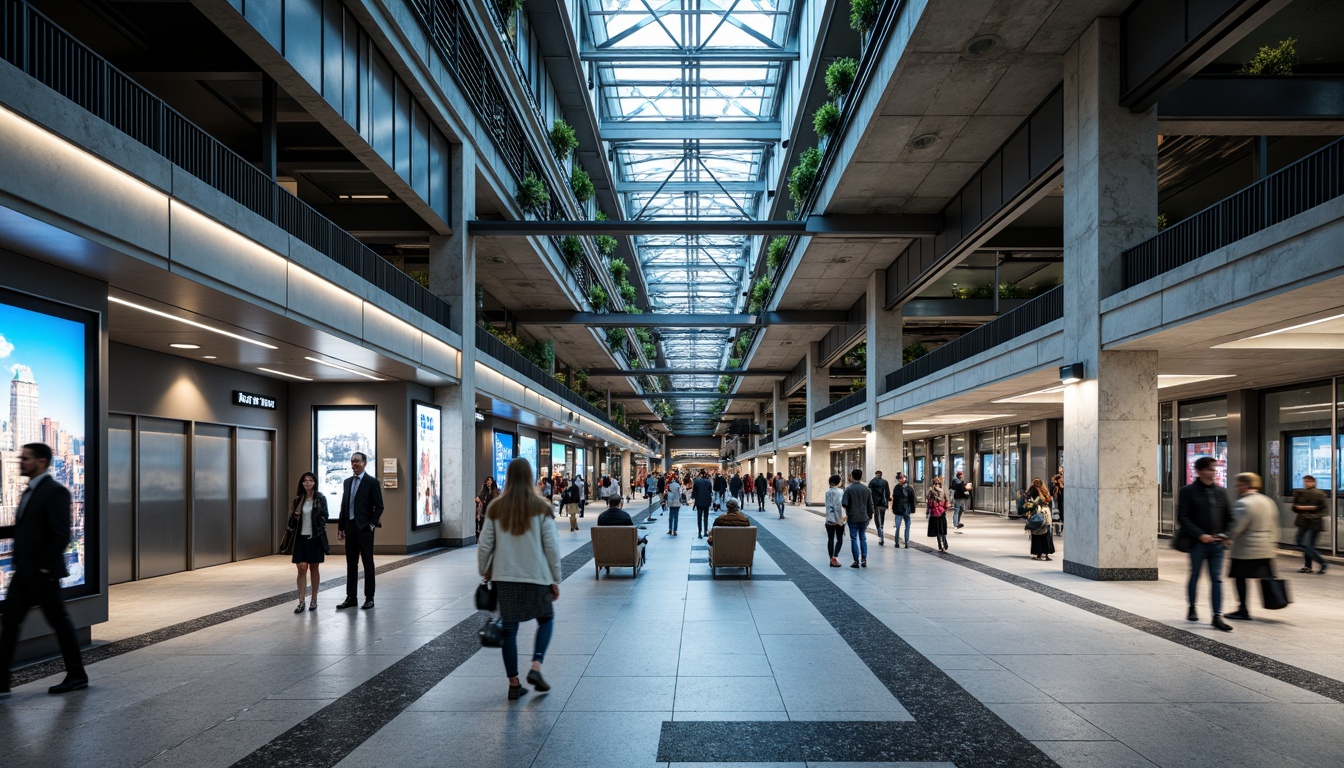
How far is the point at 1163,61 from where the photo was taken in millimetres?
Answer: 11414

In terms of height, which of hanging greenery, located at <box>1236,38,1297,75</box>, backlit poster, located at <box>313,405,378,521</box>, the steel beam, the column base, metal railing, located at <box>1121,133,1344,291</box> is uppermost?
hanging greenery, located at <box>1236,38,1297,75</box>

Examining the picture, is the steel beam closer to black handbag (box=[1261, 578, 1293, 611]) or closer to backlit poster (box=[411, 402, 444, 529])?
backlit poster (box=[411, 402, 444, 529])

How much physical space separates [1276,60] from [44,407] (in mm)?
16301

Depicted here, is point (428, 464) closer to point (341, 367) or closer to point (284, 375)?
point (284, 375)

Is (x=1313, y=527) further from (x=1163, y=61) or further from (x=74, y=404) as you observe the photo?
(x=74, y=404)

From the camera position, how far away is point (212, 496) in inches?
588

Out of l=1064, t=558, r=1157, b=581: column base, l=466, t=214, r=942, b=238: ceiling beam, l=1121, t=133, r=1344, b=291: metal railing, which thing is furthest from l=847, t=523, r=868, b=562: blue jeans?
l=466, t=214, r=942, b=238: ceiling beam

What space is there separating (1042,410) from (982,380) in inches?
288

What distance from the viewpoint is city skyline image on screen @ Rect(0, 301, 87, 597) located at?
24.0 feet

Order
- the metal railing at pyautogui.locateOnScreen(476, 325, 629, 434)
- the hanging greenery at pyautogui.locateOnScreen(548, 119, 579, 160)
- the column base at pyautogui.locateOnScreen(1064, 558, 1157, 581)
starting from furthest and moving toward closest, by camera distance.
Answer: the hanging greenery at pyautogui.locateOnScreen(548, 119, 579, 160), the metal railing at pyautogui.locateOnScreen(476, 325, 629, 434), the column base at pyautogui.locateOnScreen(1064, 558, 1157, 581)

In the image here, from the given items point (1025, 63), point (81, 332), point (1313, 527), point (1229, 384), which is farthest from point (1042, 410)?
point (81, 332)

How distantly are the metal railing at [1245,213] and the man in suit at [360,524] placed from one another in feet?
34.1

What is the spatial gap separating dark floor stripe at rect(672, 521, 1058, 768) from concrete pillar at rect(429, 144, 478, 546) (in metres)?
12.1

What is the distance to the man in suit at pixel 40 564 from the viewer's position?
20.8 ft
